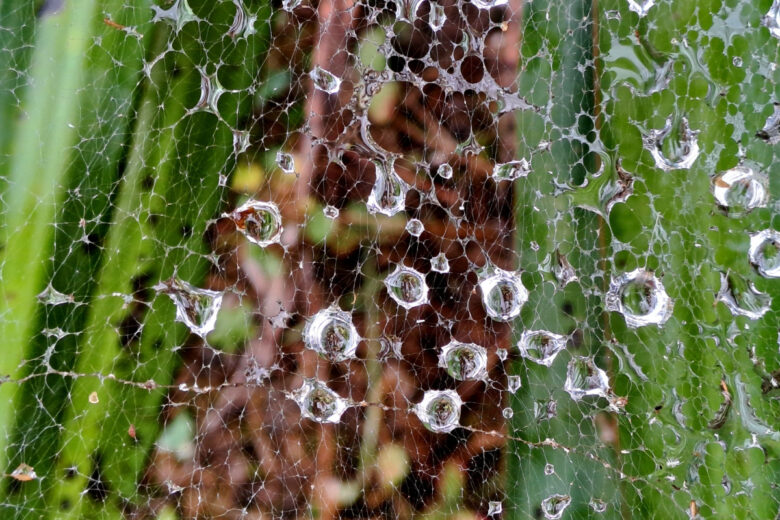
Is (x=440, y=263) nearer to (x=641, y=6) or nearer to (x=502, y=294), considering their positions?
(x=502, y=294)

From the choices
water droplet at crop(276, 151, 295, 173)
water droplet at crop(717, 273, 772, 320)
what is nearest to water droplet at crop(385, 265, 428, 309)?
water droplet at crop(276, 151, 295, 173)

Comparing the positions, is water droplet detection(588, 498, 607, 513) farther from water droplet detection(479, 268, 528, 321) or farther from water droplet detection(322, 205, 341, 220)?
water droplet detection(322, 205, 341, 220)

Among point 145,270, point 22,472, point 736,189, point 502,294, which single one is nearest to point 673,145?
point 736,189

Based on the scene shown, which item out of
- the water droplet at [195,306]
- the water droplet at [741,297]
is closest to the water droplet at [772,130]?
the water droplet at [741,297]

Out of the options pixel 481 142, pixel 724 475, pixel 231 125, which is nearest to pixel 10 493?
pixel 231 125

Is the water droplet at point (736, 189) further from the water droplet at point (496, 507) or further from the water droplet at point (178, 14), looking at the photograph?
the water droplet at point (178, 14)

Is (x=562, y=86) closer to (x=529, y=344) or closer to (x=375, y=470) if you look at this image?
(x=529, y=344)
